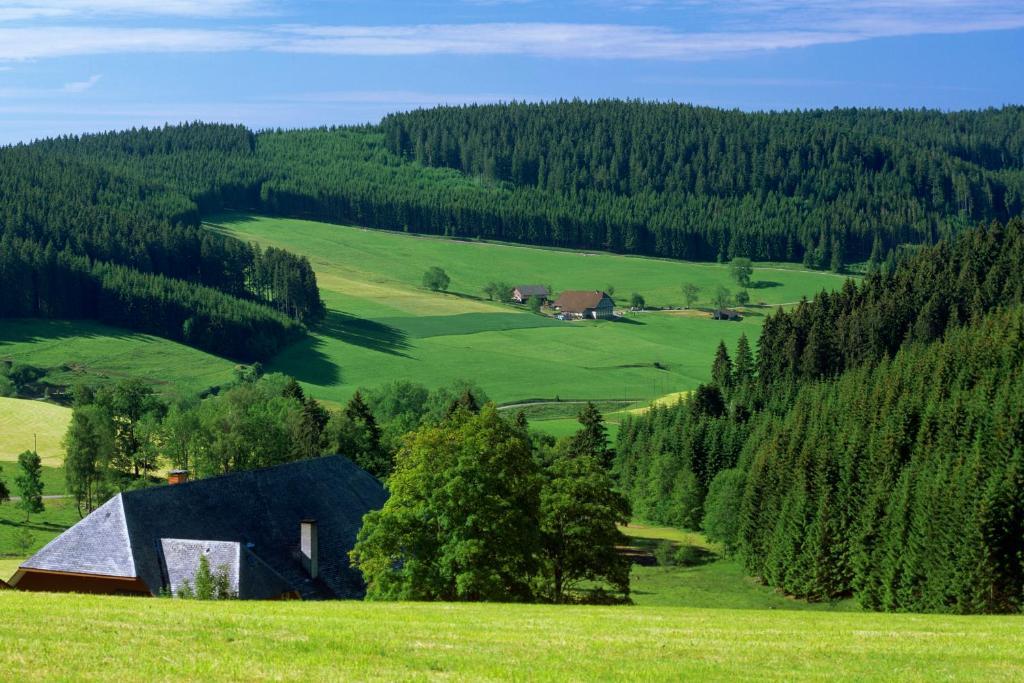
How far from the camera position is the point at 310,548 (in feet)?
176

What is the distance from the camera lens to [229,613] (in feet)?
102

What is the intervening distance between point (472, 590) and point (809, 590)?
127 ft

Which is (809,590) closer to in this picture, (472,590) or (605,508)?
(605,508)

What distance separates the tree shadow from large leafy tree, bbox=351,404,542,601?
425ft

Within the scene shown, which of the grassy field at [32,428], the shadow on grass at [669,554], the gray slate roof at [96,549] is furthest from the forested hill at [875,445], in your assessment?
the grassy field at [32,428]

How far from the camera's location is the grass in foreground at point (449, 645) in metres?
22.7

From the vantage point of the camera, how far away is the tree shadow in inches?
7185

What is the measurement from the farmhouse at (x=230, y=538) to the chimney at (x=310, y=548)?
0.15ft

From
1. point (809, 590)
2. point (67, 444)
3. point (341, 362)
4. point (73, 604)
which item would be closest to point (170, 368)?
point (341, 362)

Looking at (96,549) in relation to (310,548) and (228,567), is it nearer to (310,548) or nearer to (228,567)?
(228,567)

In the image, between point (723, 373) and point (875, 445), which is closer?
point (875, 445)

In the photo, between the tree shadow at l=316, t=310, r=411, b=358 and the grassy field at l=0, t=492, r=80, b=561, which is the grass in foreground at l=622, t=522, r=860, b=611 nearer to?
the grassy field at l=0, t=492, r=80, b=561

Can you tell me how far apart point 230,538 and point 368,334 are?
5443 inches

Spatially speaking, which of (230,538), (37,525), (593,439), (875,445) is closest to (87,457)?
(37,525)
